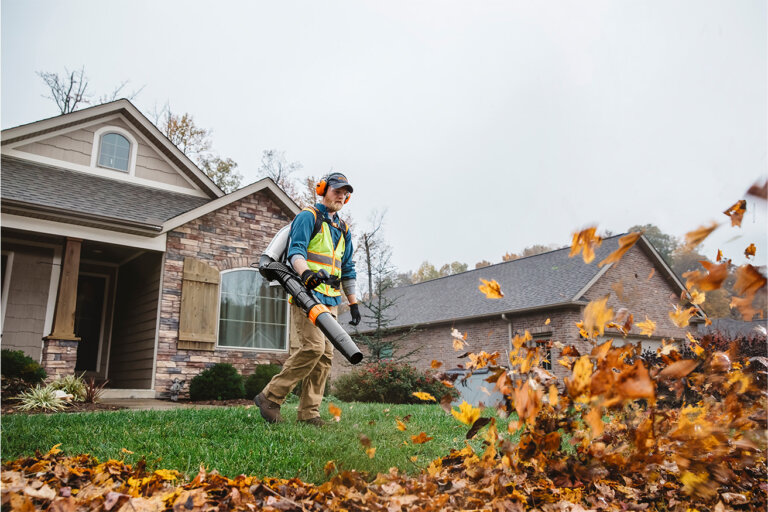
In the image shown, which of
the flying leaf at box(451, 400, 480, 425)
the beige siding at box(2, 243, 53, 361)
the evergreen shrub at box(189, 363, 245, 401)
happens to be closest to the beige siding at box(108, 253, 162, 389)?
the evergreen shrub at box(189, 363, 245, 401)

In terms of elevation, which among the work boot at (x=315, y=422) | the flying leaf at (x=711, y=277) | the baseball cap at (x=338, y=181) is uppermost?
the baseball cap at (x=338, y=181)

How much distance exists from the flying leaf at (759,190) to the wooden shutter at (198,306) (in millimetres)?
9427

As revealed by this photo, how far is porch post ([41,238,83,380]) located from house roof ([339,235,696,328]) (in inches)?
395

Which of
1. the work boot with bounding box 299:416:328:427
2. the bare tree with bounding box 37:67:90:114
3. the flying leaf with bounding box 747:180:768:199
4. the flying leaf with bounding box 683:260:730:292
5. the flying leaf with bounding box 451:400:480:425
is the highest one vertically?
the bare tree with bounding box 37:67:90:114

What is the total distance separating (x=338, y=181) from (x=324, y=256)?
631 mm

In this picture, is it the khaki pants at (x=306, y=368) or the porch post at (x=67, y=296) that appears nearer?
the khaki pants at (x=306, y=368)

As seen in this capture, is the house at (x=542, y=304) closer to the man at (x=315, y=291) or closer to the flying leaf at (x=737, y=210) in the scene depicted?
the man at (x=315, y=291)

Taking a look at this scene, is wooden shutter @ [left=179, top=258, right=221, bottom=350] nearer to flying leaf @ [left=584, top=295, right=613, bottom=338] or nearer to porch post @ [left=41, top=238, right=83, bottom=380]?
porch post @ [left=41, top=238, right=83, bottom=380]

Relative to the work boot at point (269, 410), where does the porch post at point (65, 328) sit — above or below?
above

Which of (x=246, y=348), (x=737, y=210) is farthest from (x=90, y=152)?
(x=737, y=210)

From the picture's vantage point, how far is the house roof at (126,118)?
10508 millimetres

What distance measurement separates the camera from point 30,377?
25.8 feet

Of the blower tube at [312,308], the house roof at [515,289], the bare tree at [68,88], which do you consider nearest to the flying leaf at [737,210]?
the blower tube at [312,308]

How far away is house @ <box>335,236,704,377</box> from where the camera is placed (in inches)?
653
